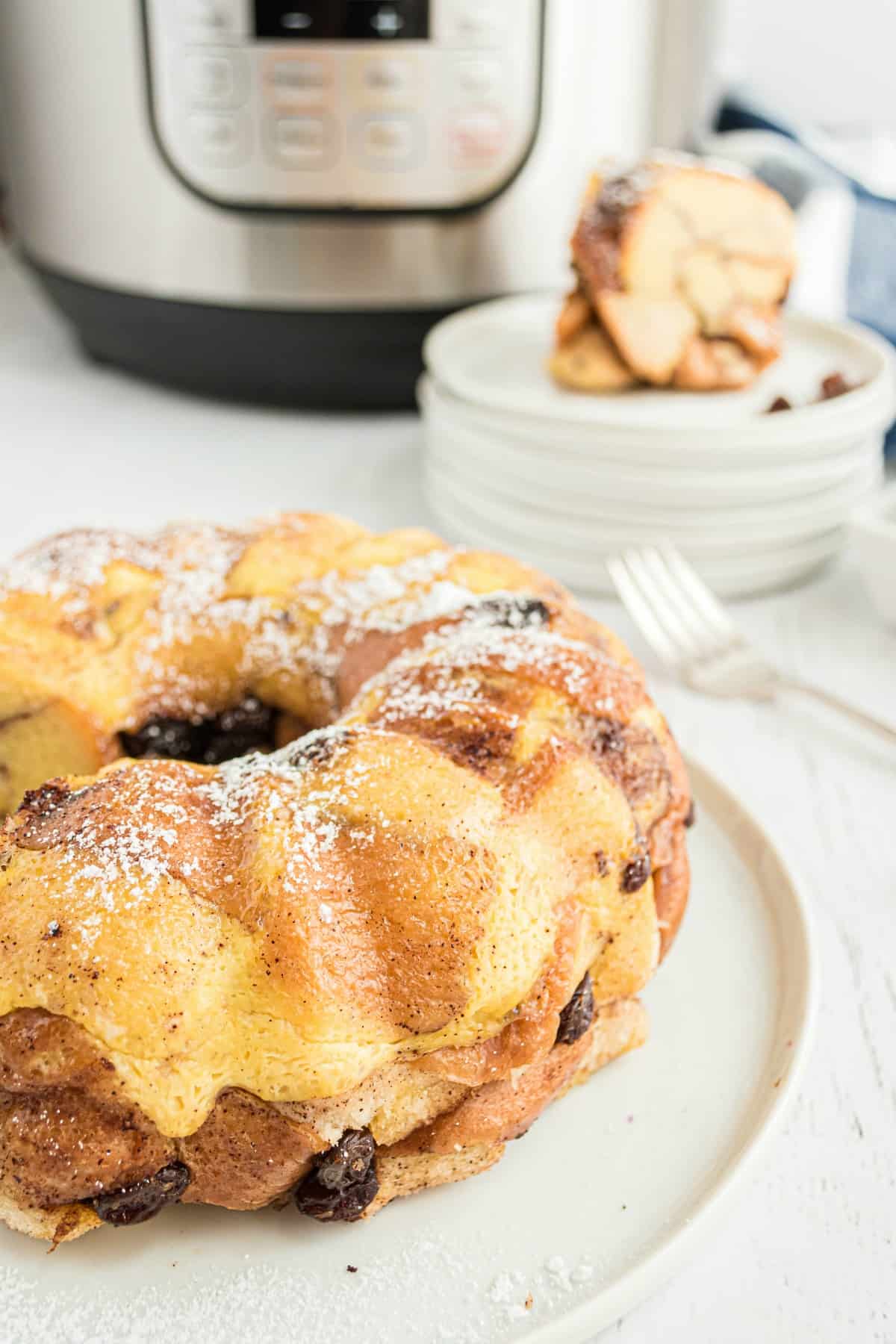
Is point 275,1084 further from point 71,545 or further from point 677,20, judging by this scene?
point 677,20

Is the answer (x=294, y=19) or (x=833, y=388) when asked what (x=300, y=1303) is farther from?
(x=294, y=19)

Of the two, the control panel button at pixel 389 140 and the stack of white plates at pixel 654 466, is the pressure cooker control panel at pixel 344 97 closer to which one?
the control panel button at pixel 389 140

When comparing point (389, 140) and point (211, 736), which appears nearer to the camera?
point (211, 736)

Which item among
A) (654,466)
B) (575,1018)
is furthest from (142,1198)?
(654,466)

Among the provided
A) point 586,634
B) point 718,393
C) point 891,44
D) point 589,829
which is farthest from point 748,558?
point 891,44

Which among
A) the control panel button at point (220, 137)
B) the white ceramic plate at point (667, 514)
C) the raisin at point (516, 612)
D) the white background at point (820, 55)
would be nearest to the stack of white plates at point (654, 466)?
the white ceramic plate at point (667, 514)
